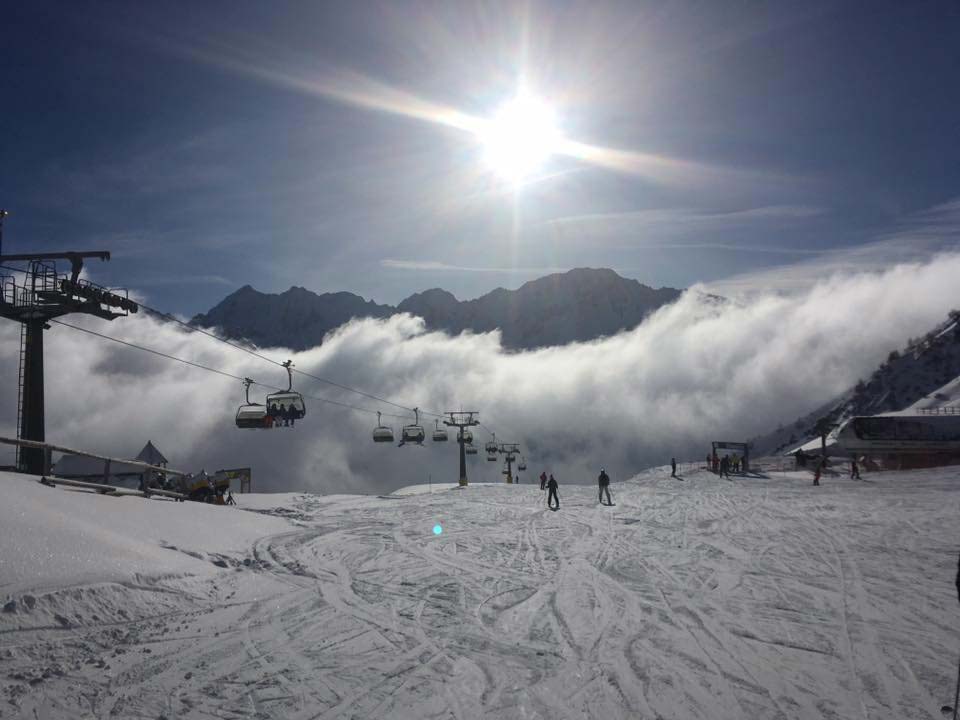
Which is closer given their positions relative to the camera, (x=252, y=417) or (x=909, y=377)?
(x=252, y=417)

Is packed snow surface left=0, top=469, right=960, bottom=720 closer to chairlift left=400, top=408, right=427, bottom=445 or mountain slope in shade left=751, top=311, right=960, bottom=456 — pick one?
chairlift left=400, top=408, right=427, bottom=445

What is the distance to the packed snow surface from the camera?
5.83 metres

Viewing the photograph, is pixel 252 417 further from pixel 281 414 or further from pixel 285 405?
pixel 285 405

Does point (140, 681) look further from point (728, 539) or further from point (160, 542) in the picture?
point (728, 539)

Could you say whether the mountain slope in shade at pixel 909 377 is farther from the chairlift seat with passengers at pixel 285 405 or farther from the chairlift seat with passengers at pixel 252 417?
the chairlift seat with passengers at pixel 252 417

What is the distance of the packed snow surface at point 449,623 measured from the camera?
583 centimetres

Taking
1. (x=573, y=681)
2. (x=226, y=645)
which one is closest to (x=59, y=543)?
(x=226, y=645)

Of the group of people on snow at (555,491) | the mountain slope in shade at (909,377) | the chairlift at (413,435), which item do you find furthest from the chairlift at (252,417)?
the mountain slope in shade at (909,377)

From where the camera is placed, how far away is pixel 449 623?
8289 millimetres

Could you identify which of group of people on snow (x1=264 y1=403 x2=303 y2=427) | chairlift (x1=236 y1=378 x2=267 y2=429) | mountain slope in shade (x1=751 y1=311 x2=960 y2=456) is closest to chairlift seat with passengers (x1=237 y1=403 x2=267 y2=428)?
chairlift (x1=236 y1=378 x2=267 y2=429)

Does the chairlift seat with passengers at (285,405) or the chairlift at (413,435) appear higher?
the chairlift seat with passengers at (285,405)

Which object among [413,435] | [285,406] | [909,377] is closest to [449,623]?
[285,406]

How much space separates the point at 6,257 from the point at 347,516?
16077mm

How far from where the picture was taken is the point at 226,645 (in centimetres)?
722
